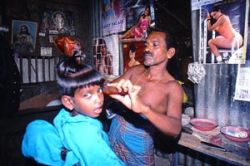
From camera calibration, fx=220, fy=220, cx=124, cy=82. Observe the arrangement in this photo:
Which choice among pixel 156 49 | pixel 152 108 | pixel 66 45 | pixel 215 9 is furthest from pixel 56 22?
pixel 215 9

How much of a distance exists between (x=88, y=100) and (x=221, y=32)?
6.23 ft

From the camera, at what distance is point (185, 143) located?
2.59 m

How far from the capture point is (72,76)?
5.74 feet

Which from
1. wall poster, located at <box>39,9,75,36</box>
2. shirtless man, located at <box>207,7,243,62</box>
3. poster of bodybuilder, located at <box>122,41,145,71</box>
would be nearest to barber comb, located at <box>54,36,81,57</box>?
wall poster, located at <box>39,9,75,36</box>

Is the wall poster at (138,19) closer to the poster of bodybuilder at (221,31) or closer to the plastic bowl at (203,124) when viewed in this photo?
the poster of bodybuilder at (221,31)

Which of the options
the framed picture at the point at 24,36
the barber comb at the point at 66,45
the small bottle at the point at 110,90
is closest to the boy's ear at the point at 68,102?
the small bottle at the point at 110,90

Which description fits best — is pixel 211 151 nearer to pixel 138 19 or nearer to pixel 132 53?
pixel 132 53

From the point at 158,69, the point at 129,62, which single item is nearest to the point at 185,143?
the point at 158,69

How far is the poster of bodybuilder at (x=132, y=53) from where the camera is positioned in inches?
155

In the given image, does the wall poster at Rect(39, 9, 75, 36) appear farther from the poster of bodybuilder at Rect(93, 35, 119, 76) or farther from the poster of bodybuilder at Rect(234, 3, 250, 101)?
the poster of bodybuilder at Rect(234, 3, 250, 101)

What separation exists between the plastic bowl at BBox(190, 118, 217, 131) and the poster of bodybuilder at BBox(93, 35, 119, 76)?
6.61 feet

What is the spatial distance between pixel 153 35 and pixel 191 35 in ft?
1.95

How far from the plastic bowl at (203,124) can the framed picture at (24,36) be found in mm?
3443

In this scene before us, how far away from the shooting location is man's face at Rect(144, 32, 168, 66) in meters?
2.87
